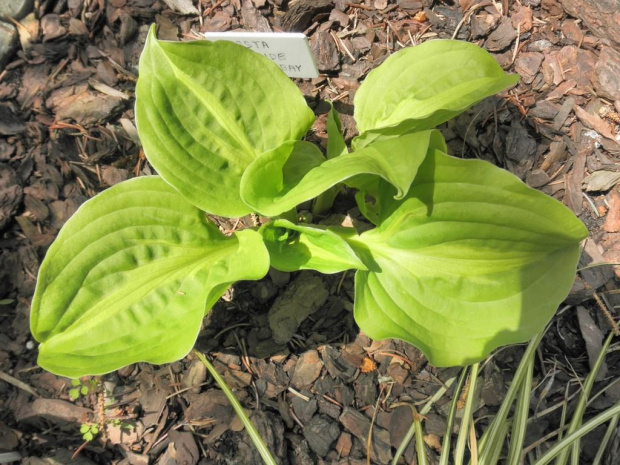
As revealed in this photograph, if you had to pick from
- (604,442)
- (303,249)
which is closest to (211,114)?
(303,249)

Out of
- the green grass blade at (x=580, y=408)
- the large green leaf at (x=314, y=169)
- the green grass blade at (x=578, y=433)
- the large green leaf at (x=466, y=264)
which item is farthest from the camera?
the green grass blade at (x=580, y=408)

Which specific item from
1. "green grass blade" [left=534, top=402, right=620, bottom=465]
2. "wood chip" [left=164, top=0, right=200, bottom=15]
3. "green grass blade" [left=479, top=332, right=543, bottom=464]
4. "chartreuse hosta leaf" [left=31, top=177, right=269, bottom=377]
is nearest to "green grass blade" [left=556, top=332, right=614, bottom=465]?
"green grass blade" [left=534, top=402, right=620, bottom=465]

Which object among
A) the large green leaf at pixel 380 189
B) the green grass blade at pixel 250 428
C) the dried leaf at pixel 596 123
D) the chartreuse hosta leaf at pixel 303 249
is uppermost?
the dried leaf at pixel 596 123

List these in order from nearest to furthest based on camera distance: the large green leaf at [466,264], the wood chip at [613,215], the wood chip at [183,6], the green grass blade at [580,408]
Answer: the large green leaf at [466,264]
the green grass blade at [580,408]
the wood chip at [613,215]
the wood chip at [183,6]

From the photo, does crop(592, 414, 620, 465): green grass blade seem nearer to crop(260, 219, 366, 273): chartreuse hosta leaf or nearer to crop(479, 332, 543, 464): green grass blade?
crop(479, 332, 543, 464): green grass blade

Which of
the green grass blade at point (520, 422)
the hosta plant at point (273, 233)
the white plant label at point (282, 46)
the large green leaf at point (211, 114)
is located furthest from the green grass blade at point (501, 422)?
the white plant label at point (282, 46)

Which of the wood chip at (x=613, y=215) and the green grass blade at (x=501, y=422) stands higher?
the wood chip at (x=613, y=215)

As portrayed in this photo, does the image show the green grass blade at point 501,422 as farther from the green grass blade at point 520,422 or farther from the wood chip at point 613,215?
the wood chip at point 613,215
